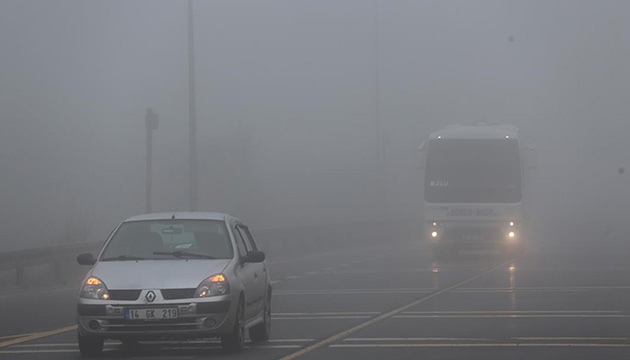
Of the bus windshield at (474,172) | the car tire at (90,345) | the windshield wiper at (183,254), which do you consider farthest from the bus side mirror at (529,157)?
the car tire at (90,345)

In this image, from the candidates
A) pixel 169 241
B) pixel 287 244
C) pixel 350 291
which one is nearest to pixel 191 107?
pixel 287 244

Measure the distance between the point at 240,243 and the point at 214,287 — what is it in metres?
1.61

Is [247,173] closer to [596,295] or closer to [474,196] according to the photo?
[474,196]

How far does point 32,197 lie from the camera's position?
72.4 metres

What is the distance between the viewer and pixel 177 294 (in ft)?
44.5

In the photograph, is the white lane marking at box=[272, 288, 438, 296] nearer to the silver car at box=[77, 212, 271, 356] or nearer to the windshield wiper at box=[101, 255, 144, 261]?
the silver car at box=[77, 212, 271, 356]

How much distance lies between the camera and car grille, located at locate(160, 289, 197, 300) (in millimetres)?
13547

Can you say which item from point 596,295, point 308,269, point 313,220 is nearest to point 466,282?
point 596,295

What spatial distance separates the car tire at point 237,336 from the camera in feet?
45.6

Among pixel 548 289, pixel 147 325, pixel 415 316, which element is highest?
pixel 147 325

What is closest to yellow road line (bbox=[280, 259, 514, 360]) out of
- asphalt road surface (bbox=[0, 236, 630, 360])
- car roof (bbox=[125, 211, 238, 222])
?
asphalt road surface (bbox=[0, 236, 630, 360])

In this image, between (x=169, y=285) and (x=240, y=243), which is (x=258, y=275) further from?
(x=169, y=285)

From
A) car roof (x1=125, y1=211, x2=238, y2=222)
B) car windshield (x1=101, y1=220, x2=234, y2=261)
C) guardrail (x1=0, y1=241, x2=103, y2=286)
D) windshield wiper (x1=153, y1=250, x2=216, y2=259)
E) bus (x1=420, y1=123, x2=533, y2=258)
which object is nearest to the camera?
windshield wiper (x1=153, y1=250, x2=216, y2=259)

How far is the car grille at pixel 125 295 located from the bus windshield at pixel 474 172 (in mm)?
24903
